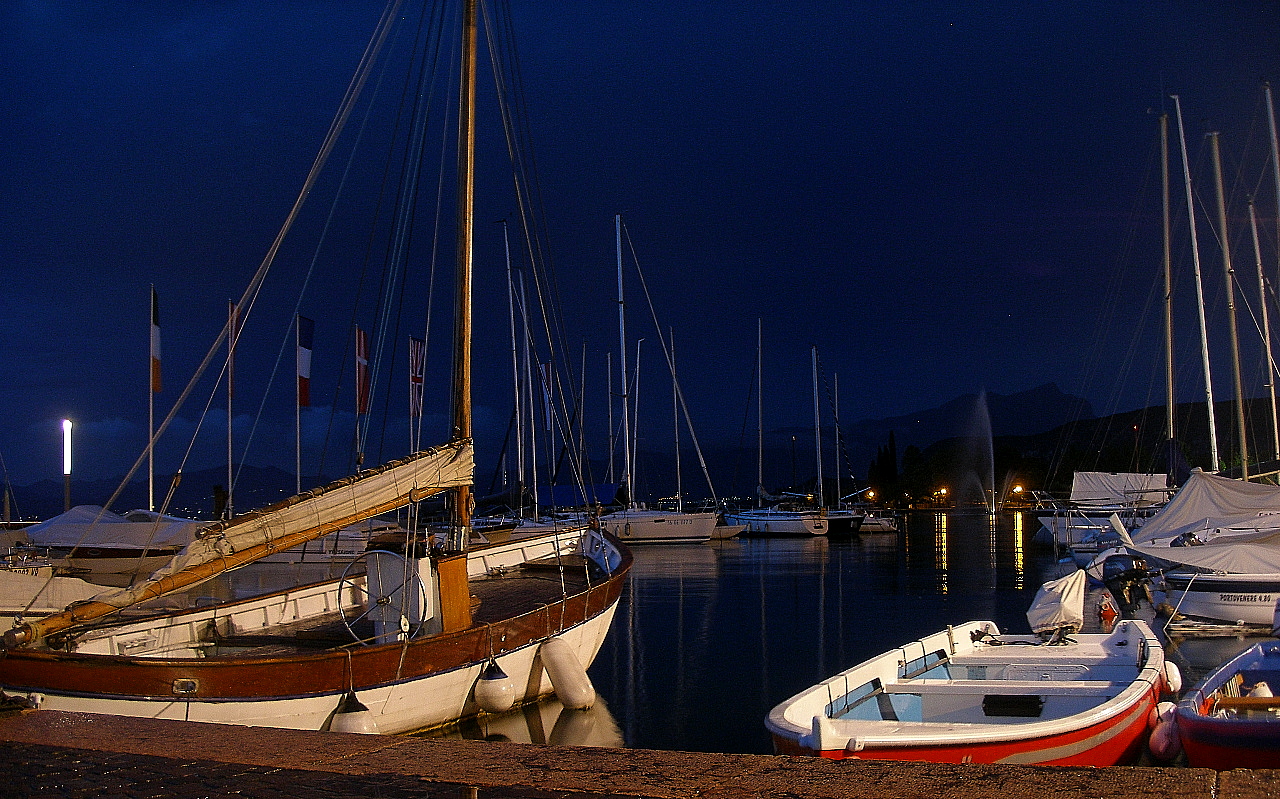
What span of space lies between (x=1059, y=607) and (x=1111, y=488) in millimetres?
40506

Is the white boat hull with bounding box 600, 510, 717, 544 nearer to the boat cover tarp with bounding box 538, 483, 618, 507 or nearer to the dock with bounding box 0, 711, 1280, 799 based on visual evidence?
the boat cover tarp with bounding box 538, 483, 618, 507

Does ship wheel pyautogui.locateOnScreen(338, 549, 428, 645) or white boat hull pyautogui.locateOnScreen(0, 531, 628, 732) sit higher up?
ship wheel pyautogui.locateOnScreen(338, 549, 428, 645)

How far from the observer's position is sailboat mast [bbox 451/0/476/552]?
1358 centimetres

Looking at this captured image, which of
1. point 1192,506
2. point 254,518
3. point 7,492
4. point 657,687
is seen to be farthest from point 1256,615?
point 7,492

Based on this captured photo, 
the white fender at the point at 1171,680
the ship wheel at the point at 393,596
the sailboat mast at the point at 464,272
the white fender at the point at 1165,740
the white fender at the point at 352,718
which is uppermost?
the sailboat mast at the point at 464,272

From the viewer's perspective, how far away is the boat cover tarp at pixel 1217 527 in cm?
2056

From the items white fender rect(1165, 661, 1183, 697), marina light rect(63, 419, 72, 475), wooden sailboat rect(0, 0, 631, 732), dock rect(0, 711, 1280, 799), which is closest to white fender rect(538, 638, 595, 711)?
wooden sailboat rect(0, 0, 631, 732)

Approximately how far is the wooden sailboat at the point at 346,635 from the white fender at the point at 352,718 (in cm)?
2

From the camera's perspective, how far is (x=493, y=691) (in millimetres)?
11219

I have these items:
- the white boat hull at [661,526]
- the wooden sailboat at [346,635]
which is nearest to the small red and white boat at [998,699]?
the wooden sailboat at [346,635]

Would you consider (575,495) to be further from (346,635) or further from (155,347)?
(346,635)

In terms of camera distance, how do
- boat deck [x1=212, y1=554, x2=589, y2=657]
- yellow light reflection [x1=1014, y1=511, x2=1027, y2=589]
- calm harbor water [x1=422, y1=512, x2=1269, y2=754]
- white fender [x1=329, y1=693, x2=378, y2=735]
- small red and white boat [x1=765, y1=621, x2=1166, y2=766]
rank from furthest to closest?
yellow light reflection [x1=1014, y1=511, x2=1027, y2=589] → calm harbor water [x1=422, y1=512, x2=1269, y2=754] → boat deck [x1=212, y1=554, x2=589, y2=657] → white fender [x1=329, y1=693, x2=378, y2=735] → small red and white boat [x1=765, y1=621, x2=1166, y2=766]

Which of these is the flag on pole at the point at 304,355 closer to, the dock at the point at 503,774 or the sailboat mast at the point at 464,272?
the sailboat mast at the point at 464,272

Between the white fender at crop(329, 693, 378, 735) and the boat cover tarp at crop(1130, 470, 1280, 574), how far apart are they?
17.6 metres
